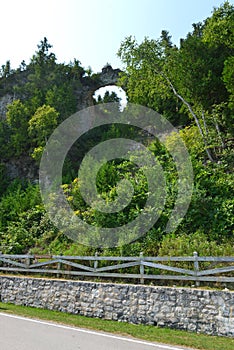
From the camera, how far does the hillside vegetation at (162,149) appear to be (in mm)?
12734

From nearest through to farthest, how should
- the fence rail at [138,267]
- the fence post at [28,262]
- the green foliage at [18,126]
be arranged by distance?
the fence rail at [138,267] → the fence post at [28,262] → the green foliage at [18,126]

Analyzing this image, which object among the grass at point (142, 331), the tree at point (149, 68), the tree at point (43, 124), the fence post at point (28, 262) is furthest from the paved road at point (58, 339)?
the tree at point (43, 124)

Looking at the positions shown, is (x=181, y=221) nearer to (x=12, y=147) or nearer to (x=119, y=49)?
(x=119, y=49)

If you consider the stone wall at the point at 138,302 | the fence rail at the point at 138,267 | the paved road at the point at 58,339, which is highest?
the fence rail at the point at 138,267

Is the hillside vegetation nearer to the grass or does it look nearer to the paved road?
the grass

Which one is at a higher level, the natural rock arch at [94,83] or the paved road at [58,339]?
the natural rock arch at [94,83]

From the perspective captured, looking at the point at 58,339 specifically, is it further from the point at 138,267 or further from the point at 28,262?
the point at 28,262

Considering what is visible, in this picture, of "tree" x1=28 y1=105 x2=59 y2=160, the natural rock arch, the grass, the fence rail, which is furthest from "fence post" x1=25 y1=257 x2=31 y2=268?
the natural rock arch

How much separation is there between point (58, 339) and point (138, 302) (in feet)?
10.1

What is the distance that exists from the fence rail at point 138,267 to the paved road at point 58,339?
2.96 meters

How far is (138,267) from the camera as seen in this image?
10930 millimetres

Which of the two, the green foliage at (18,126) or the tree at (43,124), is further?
the green foliage at (18,126)

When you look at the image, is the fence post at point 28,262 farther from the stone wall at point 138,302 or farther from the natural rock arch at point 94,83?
the natural rock arch at point 94,83

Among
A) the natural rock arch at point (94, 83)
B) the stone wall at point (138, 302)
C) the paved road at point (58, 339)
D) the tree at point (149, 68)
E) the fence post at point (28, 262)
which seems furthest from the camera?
the natural rock arch at point (94, 83)
